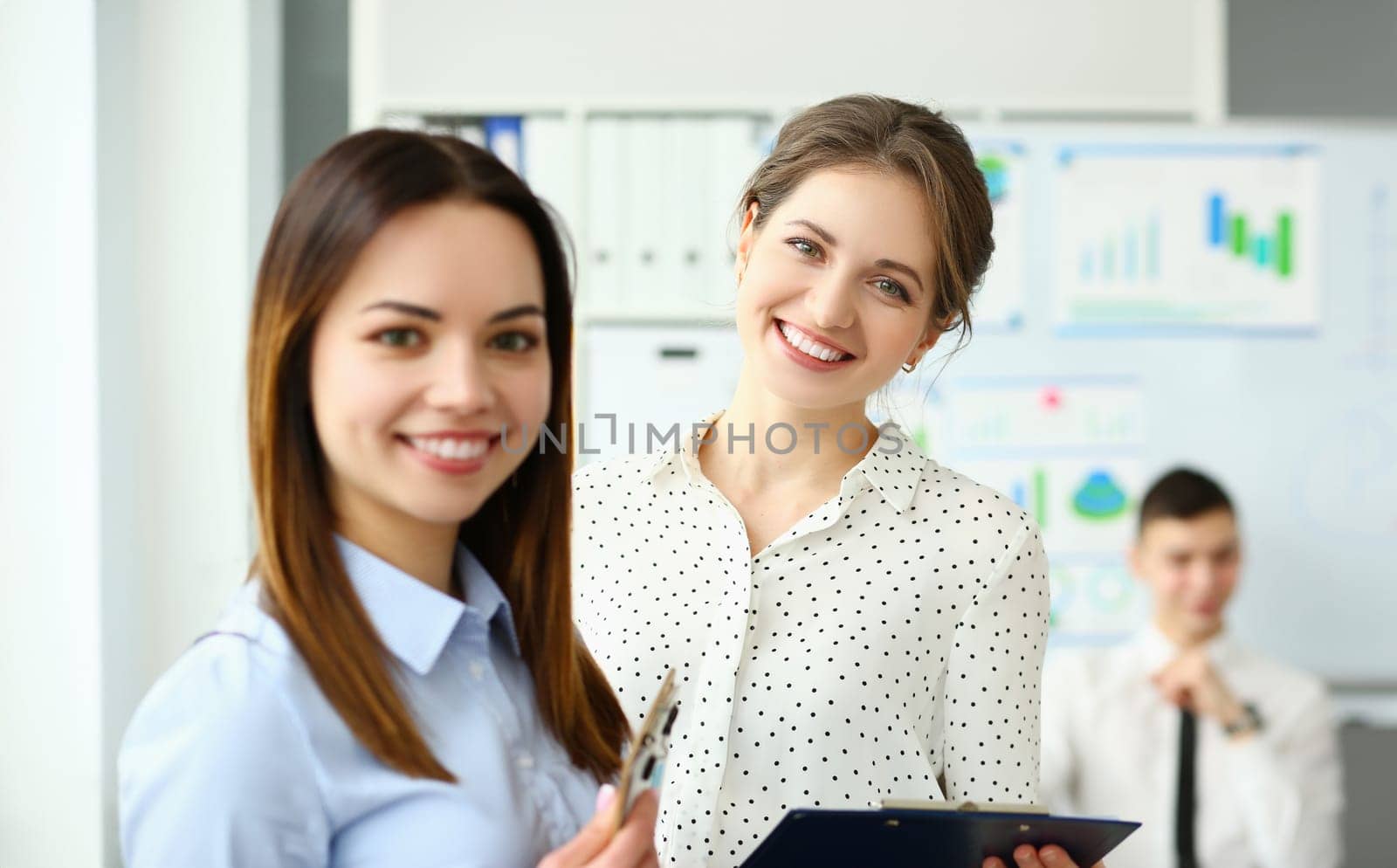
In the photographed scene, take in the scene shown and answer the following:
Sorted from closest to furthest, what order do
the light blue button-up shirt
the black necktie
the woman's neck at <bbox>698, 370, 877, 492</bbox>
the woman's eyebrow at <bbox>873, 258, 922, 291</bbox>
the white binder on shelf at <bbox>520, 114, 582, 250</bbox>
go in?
the light blue button-up shirt
the woman's eyebrow at <bbox>873, 258, 922, 291</bbox>
the woman's neck at <bbox>698, 370, 877, 492</bbox>
the black necktie
the white binder on shelf at <bbox>520, 114, 582, 250</bbox>

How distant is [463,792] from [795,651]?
55 centimetres

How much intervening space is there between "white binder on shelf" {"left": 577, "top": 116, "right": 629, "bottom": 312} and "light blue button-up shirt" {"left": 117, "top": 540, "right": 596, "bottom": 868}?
2.39m

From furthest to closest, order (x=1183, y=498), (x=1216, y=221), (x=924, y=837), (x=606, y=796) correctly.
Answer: (x=1216, y=221), (x=1183, y=498), (x=924, y=837), (x=606, y=796)

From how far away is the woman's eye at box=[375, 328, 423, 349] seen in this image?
2.44 ft

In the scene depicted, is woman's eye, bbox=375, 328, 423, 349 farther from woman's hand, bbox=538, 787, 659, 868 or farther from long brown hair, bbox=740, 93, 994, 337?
long brown hair, bbox=740, 93, 994, 337

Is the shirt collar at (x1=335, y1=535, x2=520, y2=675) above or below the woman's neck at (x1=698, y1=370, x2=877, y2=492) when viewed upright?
below

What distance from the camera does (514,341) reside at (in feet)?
2.61

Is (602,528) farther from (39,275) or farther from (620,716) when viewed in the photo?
(39,275)

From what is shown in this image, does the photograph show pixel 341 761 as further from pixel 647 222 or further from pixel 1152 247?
pixel 1152 247

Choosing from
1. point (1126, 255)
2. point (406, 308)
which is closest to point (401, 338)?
point (406, 308)

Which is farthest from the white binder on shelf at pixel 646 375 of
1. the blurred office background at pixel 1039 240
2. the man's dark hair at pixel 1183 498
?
the man's dark hair at pixel 1183 498

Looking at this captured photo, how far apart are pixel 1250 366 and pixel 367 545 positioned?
9.86 feet

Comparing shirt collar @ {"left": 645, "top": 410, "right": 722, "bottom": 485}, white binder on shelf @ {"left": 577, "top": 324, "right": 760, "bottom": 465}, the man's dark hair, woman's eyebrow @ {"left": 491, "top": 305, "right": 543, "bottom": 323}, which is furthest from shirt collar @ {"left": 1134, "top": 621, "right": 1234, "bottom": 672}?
woman's eyebrow @ {"left": 491, "top": 305, "right": 543, "bottom": 323}

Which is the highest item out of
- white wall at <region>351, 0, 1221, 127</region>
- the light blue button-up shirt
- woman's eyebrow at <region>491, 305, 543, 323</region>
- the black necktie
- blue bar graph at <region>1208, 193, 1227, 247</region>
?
white wall at <region>351, 0, 1221, 127</region>
